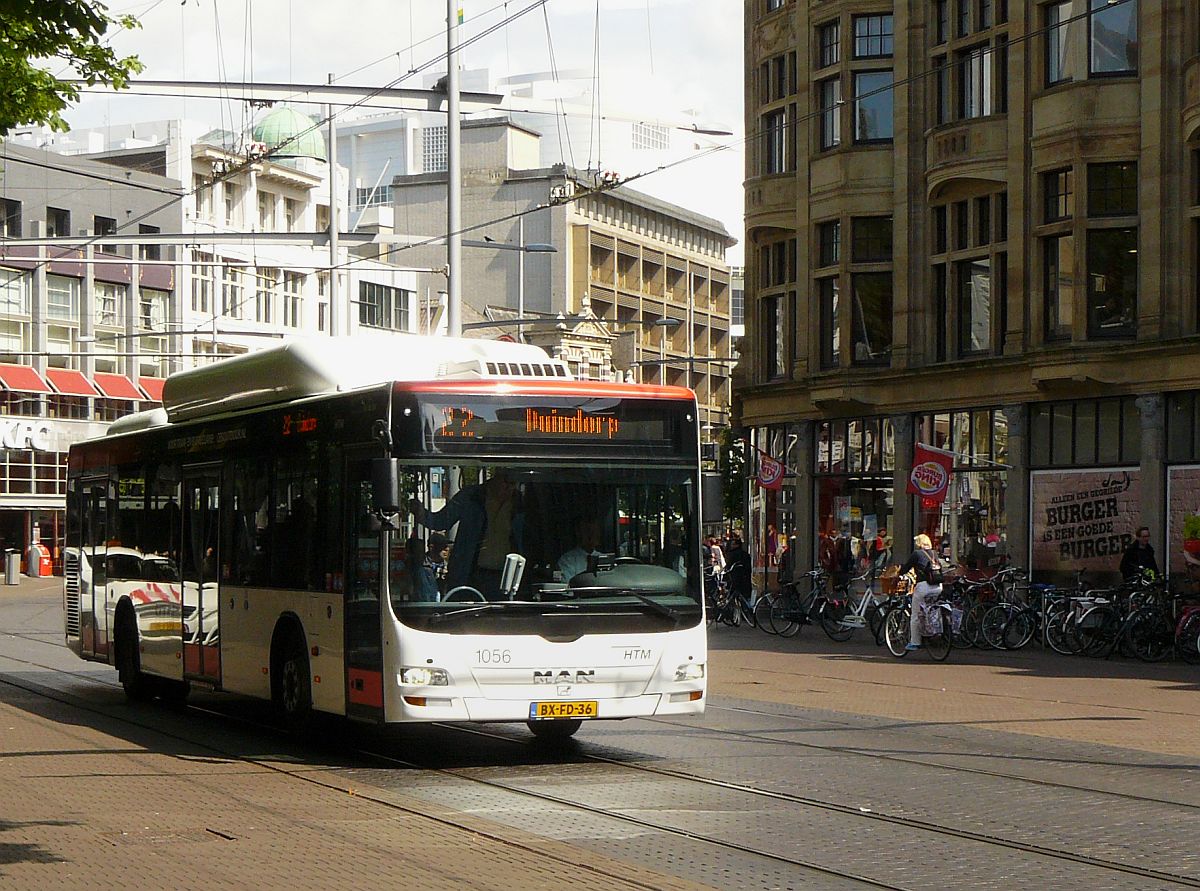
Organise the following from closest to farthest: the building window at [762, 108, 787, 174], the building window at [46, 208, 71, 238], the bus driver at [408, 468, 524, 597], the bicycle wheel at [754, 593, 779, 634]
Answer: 1. the bus driver at [408, 468, 524, 597]
2. the bicycle wheel at [754, 593, 779, 634]
3. the building window at [762, 108, 787, 174]
4. the building window at [46, 208, 71, 238]

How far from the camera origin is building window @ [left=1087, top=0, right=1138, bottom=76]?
31719 millimetres


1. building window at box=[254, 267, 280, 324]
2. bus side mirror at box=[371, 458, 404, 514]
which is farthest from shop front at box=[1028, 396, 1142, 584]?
building window at box=[254, 267, 280, 324]

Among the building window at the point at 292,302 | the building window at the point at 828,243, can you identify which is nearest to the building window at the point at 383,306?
the building window at the point at 292,302

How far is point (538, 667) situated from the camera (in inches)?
493

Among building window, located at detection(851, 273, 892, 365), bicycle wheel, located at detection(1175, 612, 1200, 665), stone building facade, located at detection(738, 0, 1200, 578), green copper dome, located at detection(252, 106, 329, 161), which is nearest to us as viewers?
bicycle wheel, located at detection(1175, 612, 1200, 665)

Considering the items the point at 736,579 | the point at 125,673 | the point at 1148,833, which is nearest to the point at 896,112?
the point at 736,579

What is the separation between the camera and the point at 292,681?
556 inches

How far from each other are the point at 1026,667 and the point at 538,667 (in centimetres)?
1279

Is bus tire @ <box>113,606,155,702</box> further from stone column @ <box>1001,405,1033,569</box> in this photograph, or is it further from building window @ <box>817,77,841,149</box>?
building window @ <box>817,77,841,149</box>

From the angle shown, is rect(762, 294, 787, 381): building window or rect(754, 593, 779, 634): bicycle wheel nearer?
rect(754, 593, 779, 634): bicycle wheel

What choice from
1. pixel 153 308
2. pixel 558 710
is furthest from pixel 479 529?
pixel 153 308

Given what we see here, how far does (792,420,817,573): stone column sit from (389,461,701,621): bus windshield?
27.0 metres

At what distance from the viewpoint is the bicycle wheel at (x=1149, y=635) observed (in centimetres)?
2498

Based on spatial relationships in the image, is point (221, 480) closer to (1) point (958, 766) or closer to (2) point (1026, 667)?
(1) point (958, 766)
